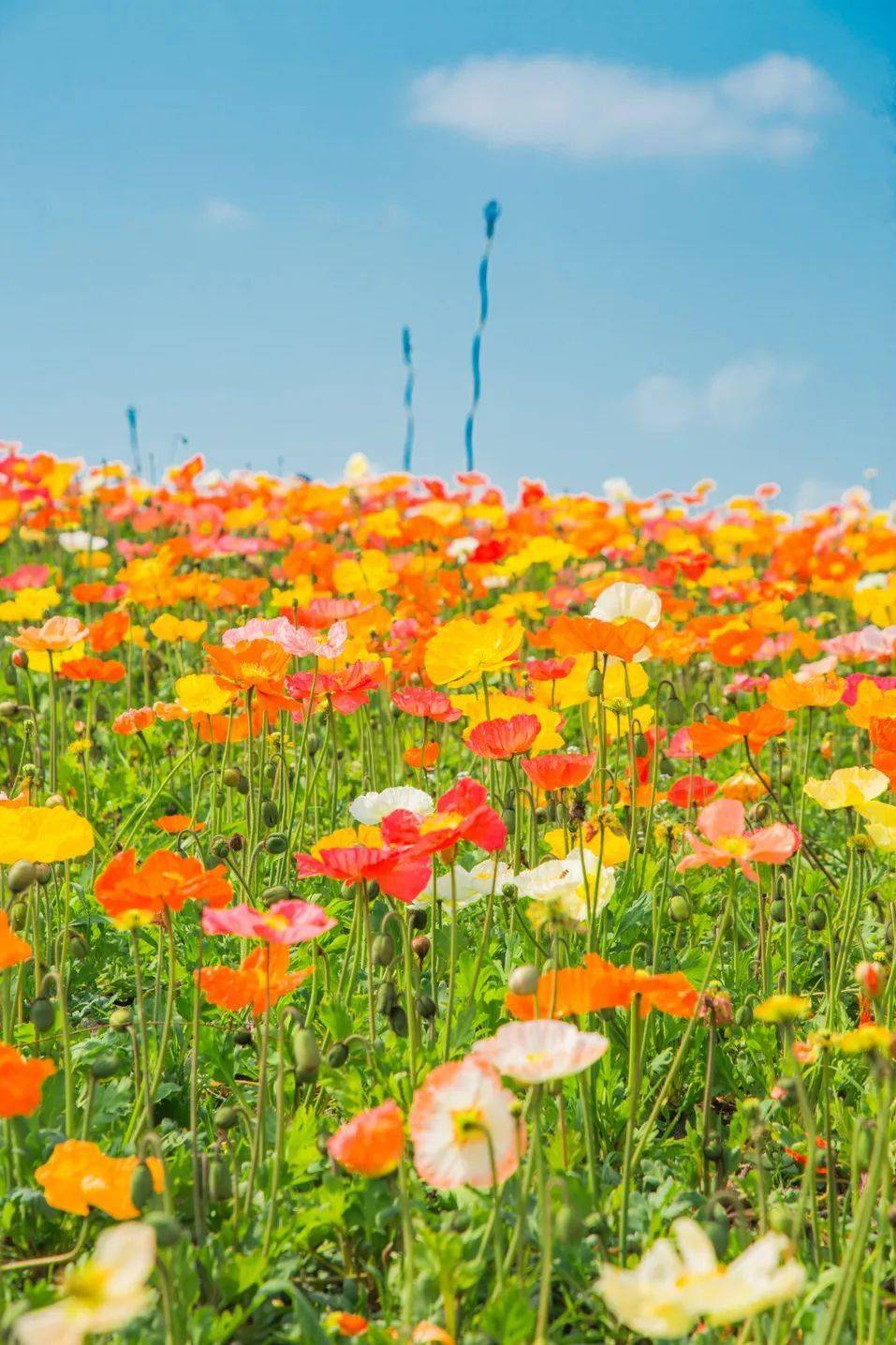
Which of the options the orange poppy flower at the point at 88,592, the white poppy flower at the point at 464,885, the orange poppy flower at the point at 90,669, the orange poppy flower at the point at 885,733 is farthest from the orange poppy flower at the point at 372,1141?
the orange poppy flower at the point at 88,592

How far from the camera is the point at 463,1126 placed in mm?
1307

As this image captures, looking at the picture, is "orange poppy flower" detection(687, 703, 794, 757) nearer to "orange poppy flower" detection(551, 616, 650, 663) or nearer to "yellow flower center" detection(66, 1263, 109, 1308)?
"orange poppy flower" detection(551, 616, 650, 663)

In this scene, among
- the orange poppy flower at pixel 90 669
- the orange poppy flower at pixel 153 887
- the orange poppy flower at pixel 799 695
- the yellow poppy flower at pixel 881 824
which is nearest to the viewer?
the orange poppy flower at pixel 153 887

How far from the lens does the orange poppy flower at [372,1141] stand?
134 cm

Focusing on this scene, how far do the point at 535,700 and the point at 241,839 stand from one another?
73 centimetres

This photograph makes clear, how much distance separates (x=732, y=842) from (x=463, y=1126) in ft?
1.89

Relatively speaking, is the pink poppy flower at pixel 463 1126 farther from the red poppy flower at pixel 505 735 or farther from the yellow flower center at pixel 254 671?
the yellow flower center at pixel 254 671

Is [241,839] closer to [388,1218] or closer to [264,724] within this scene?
[264,724]

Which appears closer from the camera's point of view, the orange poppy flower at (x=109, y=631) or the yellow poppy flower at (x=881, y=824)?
the yellow poppy flower at (x=881, y=824)

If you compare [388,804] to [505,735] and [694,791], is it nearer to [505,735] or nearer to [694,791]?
[505,735]

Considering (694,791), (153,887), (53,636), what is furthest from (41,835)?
(694,791)

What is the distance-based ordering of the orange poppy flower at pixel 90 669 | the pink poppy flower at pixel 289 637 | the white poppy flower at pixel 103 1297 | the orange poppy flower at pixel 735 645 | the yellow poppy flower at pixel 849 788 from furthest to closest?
the orange poppy flower at pixel 735 645 < the orange poppy flower at pixel 90 669 < the pink poppy flower at pixel 289 637 < the yellow poppy flower at pixel 849 788 < the white poppy flower at pixel 103 1297

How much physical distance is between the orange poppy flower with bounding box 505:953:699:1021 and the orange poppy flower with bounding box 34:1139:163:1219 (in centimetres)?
46

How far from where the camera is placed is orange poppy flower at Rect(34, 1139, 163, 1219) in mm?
1422
